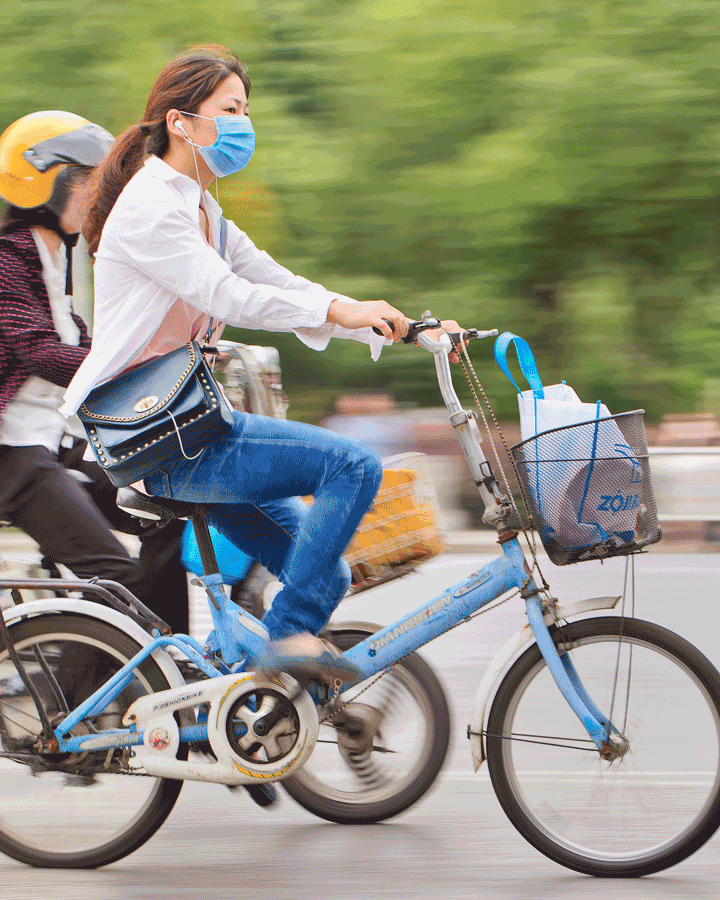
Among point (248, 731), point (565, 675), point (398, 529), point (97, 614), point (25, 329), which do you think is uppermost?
point (25, 329)

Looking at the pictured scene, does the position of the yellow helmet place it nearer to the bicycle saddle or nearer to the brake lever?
the bicycle saddle

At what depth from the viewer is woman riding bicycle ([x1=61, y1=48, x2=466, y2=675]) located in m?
2.87

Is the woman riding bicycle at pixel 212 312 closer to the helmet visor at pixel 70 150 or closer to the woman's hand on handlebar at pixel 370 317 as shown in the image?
the woman's hand on handlebar at pixel 370 317

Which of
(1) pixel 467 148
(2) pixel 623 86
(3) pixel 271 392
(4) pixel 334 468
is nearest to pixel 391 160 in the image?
(1) pixel 467 148

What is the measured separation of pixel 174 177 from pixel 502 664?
1476mm

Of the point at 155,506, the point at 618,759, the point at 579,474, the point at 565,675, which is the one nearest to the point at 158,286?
the point at 155,506

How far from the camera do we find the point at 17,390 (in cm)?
343

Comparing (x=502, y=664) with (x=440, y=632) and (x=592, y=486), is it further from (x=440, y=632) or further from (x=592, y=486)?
(x=592, y=486)

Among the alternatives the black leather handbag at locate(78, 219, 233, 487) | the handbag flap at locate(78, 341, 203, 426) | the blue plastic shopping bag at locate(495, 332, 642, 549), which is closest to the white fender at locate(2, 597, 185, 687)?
the black leather handbag at locate(78, 219, 233, 487)

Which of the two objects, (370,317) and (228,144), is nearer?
(370,317)

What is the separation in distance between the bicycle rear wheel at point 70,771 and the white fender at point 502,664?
2.64 ft

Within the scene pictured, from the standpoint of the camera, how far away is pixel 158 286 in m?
2.95

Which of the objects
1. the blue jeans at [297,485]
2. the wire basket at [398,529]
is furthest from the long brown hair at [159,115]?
the wire basket at [398,529]

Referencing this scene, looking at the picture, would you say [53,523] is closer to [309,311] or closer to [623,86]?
[309,311]
